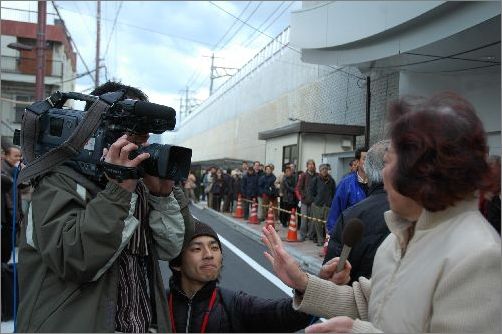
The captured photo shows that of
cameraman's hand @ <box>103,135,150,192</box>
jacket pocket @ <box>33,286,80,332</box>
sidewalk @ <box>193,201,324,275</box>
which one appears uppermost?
cameraman's hand @ <box>103,135,150,192</box>

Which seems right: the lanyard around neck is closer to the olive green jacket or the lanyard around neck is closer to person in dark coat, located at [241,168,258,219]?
the olive green jacket

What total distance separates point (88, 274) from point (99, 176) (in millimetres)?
347

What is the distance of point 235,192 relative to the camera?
1950 cm

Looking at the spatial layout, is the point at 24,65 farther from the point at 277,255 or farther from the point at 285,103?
the point at 277,255

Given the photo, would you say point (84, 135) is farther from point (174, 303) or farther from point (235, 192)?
point (235, 192)

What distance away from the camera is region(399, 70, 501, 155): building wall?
37.9 feet

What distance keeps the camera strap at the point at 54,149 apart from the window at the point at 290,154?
50.2 ft

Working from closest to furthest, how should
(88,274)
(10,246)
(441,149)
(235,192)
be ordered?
(441,149) < (88,274) < (10,246) < (235,192)

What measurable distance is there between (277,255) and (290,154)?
54.2 ft

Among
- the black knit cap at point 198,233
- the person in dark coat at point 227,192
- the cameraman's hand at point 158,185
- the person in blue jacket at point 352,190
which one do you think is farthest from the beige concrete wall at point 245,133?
the cameraman's hand at point 158,185

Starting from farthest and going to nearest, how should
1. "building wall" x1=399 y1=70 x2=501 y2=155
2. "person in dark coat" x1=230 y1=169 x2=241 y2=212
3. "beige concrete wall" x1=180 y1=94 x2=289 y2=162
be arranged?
1. "beige concrete wall" x1=180 y1=94 x2=289 y2=162
2. "person in dark coat" x1=230 y1=169 x2=241 y2=212
3. "building wall" x1=399 y1=70 x2=501 y2=155

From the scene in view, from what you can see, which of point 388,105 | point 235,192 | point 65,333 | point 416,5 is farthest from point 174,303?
point 235,192

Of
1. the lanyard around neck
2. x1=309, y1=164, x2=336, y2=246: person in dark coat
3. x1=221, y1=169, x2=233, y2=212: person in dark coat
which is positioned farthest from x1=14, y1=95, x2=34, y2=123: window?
x1=221, y1=169, x2=233, y2=212: person in dark coat

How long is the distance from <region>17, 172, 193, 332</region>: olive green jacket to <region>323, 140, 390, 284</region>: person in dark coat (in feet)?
4.59
